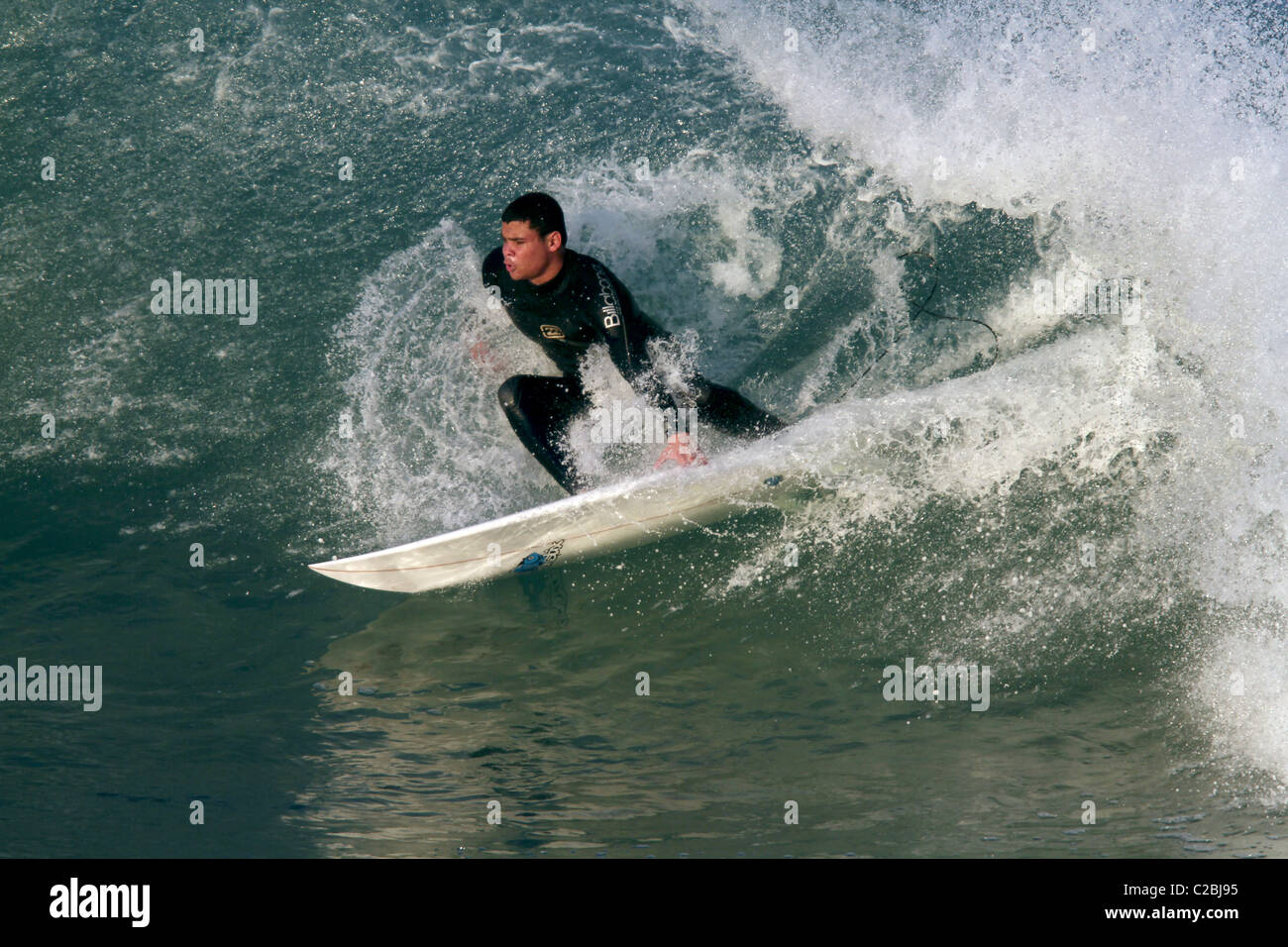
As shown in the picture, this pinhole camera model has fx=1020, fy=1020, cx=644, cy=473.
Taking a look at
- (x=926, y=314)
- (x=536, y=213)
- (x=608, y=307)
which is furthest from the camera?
(x=926, y=314)

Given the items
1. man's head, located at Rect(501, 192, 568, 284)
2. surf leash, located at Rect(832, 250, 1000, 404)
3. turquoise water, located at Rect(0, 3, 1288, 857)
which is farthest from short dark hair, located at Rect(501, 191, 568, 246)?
surf leash, located at Rect(832, 250, 1000, 404)

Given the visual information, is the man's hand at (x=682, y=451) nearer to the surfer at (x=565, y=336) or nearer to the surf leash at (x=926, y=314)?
the surfer at (x=565, y=336)

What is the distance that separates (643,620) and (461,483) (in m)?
1.48

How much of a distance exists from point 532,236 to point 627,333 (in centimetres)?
79

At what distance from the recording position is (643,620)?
19.7ft

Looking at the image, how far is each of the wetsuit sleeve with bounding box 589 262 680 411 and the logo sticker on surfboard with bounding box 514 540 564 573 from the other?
1.04 metres

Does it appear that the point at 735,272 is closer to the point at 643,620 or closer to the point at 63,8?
the point at 643,620

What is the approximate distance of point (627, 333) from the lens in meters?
5.82

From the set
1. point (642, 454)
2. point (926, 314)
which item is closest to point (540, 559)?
point (642, 454)

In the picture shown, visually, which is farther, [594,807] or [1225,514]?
[1225,514]

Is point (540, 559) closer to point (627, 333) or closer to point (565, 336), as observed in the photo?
point (565, 336)

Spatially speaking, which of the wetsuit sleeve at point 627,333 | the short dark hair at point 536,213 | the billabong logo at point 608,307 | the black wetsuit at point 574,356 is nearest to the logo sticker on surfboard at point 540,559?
the black wetsuit at point 574,356

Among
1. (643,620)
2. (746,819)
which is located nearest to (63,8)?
(643,620)

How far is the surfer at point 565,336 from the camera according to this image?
Answer: 5500 mm
